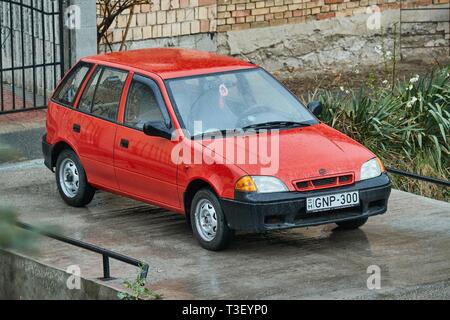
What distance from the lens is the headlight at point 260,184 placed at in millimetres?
8977

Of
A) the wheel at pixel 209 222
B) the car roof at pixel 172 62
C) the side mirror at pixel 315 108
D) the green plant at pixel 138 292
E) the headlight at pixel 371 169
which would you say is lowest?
the green plant at pixel 138 292

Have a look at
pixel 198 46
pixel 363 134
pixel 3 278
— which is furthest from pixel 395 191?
pixel 198 46

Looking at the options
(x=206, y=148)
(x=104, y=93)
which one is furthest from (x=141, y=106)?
(x=206, y=148)

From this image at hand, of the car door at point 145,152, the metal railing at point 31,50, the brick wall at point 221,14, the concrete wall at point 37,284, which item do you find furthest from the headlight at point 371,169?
the brick wall at point 221,14

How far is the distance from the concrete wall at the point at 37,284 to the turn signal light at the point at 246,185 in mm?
1403

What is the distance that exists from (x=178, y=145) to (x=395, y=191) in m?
2.91

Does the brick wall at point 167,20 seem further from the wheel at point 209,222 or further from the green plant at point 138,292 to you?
the green plant at point 138,292

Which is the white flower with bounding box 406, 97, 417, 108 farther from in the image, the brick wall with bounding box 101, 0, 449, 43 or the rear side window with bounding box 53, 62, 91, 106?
the brick wall with bounding box 101, 0, 449, 43

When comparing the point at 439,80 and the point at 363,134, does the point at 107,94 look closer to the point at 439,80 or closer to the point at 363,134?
the point at 363,134

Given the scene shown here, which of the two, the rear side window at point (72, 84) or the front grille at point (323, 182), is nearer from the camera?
the front grille at point (323, 182)

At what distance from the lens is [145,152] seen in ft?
32.3

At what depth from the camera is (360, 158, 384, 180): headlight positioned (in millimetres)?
9422
